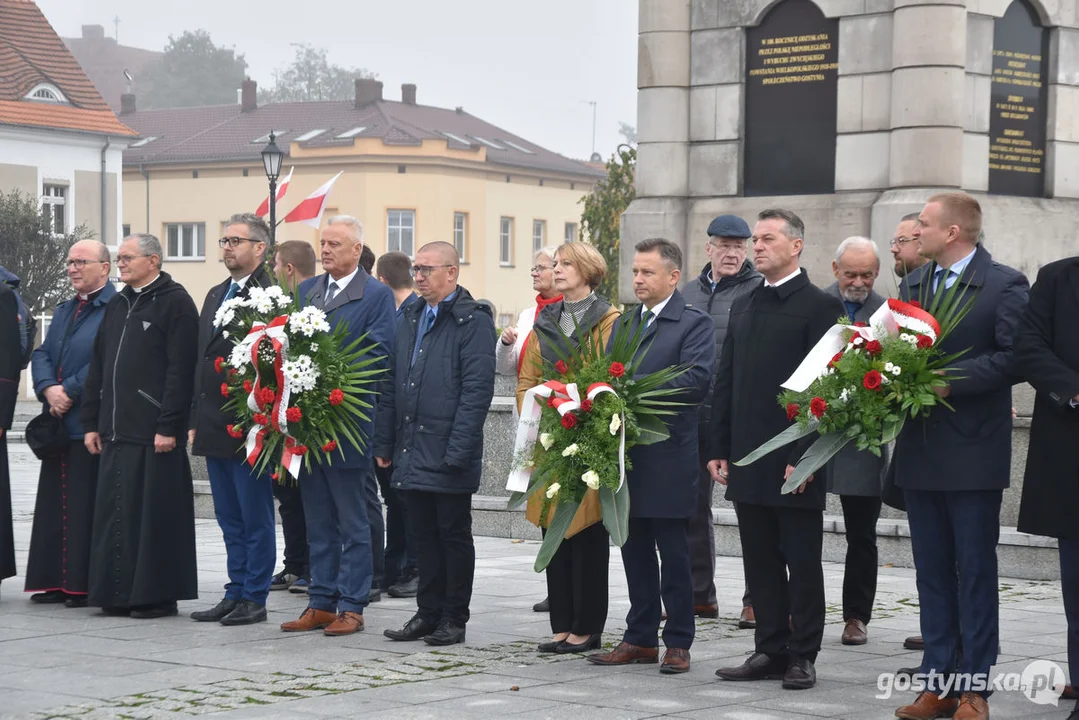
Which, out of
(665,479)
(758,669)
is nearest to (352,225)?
(665,479)

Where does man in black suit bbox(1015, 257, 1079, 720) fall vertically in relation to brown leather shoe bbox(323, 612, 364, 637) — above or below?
above

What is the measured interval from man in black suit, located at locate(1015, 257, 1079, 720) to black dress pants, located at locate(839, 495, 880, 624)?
2103mm

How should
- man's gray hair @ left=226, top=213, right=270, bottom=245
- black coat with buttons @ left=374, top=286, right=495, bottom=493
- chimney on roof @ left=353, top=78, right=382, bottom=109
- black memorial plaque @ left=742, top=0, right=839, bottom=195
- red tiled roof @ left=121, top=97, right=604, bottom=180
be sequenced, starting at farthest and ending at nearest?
chimney on roof @ left=353, top=78, right=382, bottom=109 < red tiled roof @ left=121, top=97, right=604, bottom=180 < black memorial plaque @ left=742, top=0, right=839, bottom=195 < man's gray hair @ left=226, top=213, right=270, bottom=245 < black coat with buttons @ left=374, top=286, right=495, bottom=493

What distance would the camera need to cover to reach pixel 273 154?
95.2 feet

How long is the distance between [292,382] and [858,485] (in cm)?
304

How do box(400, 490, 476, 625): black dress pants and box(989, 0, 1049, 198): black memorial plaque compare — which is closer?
box(400, 490, 476, 625): black dress pants

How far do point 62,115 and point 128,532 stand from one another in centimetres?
4628

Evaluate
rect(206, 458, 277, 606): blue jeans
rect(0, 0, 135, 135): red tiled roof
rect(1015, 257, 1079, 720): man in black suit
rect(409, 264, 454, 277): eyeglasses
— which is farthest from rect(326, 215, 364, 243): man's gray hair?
rect(0, 0, 135, 135): red tiled roof

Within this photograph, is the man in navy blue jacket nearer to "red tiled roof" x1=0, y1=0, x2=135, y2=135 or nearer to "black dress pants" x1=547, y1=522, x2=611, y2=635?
"black dress pants" x1=547, y1=522, x2=611, y2=635

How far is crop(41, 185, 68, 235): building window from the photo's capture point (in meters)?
53.2

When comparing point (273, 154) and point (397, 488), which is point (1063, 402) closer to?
point (397, 488)

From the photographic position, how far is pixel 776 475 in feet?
26.7

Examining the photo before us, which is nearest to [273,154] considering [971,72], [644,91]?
[644,91]

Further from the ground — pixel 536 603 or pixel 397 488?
pixel 397 488
